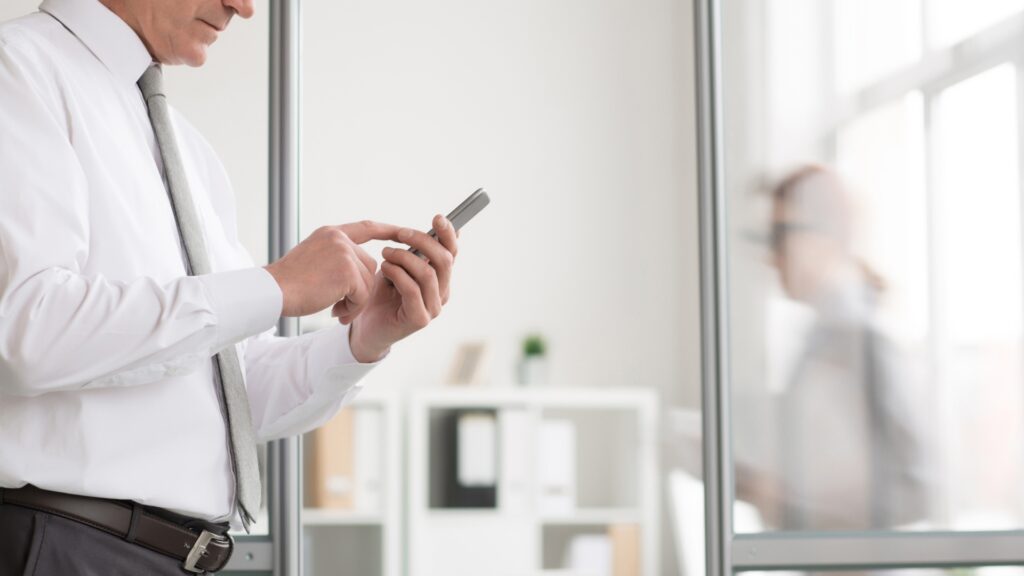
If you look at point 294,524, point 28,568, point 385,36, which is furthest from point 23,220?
point 385,36

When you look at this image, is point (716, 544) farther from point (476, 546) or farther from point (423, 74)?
point (476, 546)

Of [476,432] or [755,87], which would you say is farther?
[476,432]

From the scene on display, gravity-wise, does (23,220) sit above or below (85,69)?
below

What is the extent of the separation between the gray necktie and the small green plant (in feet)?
8.24

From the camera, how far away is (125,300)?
3.31 ft

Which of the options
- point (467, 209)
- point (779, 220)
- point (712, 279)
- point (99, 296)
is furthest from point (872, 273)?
point (99, 296)

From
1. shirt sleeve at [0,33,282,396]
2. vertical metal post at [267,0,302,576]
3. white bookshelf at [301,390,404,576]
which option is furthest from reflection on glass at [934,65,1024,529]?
shirt sleeve at [0,33,282,396]

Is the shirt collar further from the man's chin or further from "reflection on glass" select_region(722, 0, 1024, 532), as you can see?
"reflection on glass" select_region(722, 0, 1024, 532)

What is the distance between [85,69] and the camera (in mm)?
1199

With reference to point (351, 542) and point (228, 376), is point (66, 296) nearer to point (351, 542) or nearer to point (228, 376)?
point (228, 376)

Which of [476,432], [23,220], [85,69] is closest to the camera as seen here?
[23,220]

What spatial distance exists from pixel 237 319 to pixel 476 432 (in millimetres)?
2693

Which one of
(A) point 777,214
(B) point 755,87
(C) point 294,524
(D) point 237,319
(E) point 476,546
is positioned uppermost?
(B) point 755,87

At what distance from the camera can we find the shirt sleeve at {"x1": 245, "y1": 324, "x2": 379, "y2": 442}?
55.3 inches
